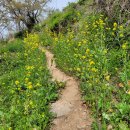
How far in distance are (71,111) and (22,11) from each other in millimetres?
22909

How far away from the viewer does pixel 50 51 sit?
1434 centimetres

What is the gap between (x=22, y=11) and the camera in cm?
2894

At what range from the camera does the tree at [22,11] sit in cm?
2850

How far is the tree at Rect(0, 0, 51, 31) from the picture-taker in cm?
2850

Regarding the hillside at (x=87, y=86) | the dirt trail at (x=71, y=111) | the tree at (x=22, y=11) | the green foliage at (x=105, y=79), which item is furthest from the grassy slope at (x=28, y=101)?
the tree at (x=22, y=11)

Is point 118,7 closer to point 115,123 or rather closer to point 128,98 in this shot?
point 128,98

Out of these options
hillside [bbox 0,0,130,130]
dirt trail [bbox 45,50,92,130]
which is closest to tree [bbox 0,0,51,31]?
hillside [bbox 0,0,130,130]

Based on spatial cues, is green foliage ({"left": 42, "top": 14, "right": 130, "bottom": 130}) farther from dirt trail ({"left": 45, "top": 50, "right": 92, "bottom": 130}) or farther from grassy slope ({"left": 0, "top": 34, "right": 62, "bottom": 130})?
grassy slope ({"left": 0, "top": 34, "right": 62, "bottom": 130})

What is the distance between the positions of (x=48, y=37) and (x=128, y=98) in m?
10.6

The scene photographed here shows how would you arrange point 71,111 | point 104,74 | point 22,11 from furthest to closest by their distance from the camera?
point 22,11, point 71,111, point 104,74

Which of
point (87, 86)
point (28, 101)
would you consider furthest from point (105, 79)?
point (28, 101)

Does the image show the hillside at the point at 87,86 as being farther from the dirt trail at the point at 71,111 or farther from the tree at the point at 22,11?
the tree at the point at 22,11

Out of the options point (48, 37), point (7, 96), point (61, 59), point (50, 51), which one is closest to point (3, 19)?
point (48, 37)

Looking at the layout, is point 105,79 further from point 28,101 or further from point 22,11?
point 22,11
